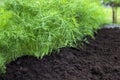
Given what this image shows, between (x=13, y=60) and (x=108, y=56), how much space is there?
5.57 feet

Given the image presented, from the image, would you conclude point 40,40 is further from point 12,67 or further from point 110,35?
point 110,35

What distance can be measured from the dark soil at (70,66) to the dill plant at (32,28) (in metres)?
0.13

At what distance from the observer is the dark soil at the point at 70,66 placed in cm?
439

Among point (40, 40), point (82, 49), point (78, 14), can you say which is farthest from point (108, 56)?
point (40, 40)

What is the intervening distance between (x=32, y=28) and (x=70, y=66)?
2.64 feet

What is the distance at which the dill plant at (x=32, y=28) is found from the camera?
4.36 metres

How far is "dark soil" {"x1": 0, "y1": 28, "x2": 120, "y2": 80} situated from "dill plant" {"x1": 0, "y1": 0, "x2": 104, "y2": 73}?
0.13m

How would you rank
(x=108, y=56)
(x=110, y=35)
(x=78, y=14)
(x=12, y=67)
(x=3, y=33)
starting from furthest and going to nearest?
(x=110, y=35), (x=78, y=14), (x=108, y=56), (x=12, y=67), (x=3, y=33)

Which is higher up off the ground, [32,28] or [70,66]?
[32,28]

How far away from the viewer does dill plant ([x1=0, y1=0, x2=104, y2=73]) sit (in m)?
4.36

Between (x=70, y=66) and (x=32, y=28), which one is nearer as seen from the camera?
(x=32, y=28)

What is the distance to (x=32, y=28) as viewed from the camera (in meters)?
4.55

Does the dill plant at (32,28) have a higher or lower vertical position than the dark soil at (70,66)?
higher

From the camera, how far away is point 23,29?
4.48 metres
